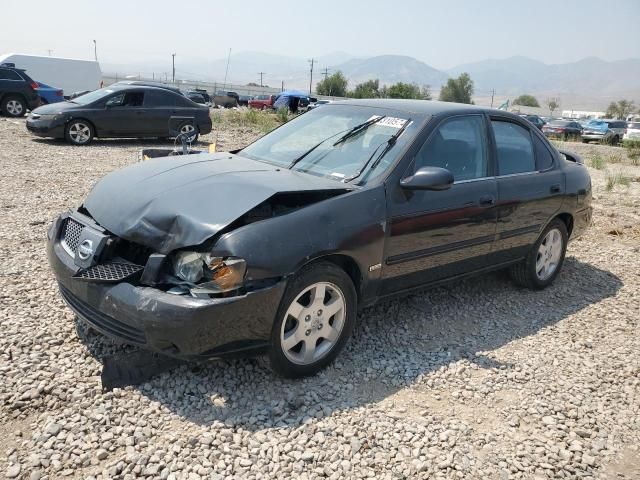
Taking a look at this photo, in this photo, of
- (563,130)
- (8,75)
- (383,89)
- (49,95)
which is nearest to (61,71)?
(49,95)

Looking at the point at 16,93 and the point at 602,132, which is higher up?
the point at 16,93

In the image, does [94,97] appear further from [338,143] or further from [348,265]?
[348,265]

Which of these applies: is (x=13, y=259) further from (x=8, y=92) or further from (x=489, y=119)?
(x=8, y=92)

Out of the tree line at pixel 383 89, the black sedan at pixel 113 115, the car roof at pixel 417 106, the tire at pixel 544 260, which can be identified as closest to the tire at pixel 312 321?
the car roof at pixel 417 106

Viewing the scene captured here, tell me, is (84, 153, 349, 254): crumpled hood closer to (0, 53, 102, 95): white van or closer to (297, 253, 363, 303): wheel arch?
(297, 253, 363, 303): wheel arch

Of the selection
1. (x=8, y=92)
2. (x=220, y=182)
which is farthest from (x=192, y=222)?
(x=8, y=92)

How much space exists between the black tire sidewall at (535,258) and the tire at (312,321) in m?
2.35

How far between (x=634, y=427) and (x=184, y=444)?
2.60 meters

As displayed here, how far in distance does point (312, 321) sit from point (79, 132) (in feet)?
36.7

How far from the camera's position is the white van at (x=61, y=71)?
2662cm

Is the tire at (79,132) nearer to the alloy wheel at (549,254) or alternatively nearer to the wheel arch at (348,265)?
the alloy wheel at (549,254)

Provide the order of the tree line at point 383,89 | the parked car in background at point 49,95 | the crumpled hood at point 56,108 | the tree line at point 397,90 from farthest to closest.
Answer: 1. the tree line at point 397,90
2. the tree line at point 383,89
3. the parked car in background at point 49,95
4. the crumpled hood at point 56,108

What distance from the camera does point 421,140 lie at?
386cm

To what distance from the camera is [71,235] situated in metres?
3.50
